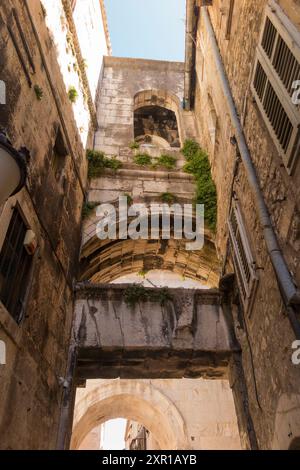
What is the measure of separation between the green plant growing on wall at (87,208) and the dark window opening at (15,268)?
301 cm

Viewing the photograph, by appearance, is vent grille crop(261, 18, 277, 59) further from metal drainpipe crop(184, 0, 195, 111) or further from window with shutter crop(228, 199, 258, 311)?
metal drainpipe crop(184, 0, 195, 111)

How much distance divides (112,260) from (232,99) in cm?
439

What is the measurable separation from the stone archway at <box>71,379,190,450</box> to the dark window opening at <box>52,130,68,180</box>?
24.4 ft

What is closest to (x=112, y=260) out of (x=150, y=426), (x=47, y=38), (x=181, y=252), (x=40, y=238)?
(x=181, y=252)

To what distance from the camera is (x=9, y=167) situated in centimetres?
238

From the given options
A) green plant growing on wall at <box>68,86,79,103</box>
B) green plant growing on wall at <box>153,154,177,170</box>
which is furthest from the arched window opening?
green plant growing on wall at <box>68,86,79,103</box>

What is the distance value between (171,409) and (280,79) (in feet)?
30.5

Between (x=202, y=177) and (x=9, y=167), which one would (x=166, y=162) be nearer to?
(x=202, y=177)

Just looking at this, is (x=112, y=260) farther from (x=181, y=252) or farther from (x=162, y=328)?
(x=162, y=328)

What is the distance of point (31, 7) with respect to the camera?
543cm

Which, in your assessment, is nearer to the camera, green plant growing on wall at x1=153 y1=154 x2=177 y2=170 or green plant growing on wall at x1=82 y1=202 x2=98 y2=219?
green plant growing on wall at x1=82 y1=202 x2=98 y2=219

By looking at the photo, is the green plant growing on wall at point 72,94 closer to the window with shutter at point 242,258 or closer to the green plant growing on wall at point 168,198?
the green plant growing on wall at point 168,198

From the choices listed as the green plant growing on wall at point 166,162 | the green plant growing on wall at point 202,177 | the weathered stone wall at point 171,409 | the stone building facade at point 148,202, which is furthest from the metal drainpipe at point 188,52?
the weathered stone wall at point 171,409

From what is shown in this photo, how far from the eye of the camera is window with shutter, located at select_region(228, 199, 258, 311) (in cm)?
536
